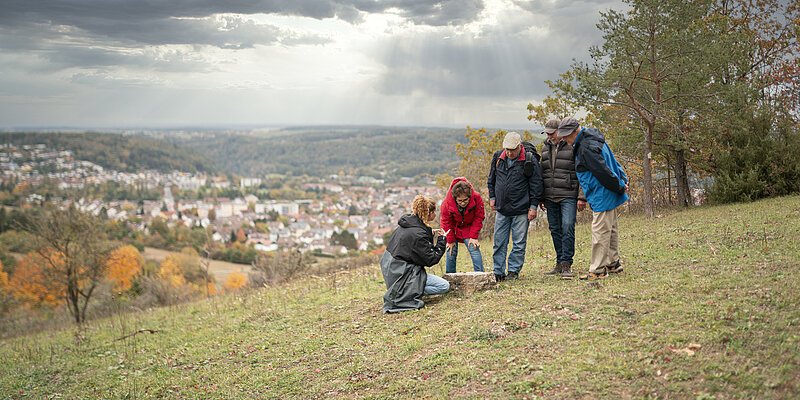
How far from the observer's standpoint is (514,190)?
27.4ft

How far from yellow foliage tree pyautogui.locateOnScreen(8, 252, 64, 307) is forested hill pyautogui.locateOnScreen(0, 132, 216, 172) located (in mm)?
89664

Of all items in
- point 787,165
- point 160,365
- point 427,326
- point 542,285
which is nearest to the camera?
point 427,326

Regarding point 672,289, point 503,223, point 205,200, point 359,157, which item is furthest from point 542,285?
point 359,157

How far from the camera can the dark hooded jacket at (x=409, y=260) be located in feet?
26.8

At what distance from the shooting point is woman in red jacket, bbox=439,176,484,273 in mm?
8547

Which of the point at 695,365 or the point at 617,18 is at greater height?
the point at 617,18

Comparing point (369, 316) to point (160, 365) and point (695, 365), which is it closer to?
point (160, 365)

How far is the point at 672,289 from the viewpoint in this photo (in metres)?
6.80

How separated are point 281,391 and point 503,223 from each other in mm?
4045

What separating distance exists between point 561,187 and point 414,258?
7.74ft

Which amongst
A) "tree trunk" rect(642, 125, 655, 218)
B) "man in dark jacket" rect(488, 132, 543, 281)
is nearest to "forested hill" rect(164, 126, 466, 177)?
"tree trunk" rect(642, 125, 655, 218)

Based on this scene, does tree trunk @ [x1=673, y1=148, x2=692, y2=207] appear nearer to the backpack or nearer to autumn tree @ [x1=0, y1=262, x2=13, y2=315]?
the backpack

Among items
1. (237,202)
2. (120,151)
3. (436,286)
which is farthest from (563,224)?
(120,151)

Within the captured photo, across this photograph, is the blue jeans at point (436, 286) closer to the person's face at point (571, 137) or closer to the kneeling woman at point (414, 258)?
the kneeling woman at point (414, 258)
